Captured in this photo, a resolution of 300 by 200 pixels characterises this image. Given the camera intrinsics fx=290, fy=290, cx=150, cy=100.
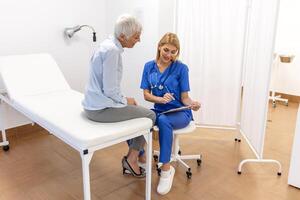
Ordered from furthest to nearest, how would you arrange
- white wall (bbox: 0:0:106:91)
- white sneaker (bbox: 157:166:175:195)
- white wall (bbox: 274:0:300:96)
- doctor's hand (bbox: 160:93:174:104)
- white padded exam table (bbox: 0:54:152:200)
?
1. white wall (bbox: 274:0:300:96)
2. white wall (bbox: 0:0:106:91)
3. doctor's hand (bbox: 160:93:174:104)
4. white sneaker (bbox: 157:166:175:195)
5. white padded exam table (bbox: 0:54:152:200)

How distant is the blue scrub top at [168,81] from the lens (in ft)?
7.31

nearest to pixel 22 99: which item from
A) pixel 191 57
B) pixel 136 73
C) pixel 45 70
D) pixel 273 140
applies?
pixel 45 70

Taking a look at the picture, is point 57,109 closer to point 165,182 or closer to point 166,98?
point 166,98

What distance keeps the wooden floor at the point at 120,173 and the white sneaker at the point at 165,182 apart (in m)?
0.05

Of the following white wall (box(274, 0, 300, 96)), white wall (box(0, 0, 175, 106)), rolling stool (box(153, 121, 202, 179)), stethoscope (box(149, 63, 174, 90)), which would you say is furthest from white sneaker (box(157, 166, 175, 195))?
white wall (box(274, 0, 300, 96))

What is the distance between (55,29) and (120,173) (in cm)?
162

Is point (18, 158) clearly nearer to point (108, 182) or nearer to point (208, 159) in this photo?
point (108, 182)

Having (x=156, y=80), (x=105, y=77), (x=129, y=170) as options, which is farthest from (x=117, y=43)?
(x=129, y=170)

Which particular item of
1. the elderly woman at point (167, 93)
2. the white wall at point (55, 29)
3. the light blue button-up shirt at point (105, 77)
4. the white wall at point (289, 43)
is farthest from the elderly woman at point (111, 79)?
the white wall at point (289, 43)

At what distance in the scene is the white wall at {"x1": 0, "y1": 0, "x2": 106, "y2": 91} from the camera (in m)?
2.68

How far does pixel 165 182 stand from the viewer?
2.11 m

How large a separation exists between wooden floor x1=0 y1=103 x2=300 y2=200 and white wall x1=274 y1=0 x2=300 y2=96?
1.78 metres

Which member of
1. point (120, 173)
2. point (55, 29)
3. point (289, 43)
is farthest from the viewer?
point (289, 43)

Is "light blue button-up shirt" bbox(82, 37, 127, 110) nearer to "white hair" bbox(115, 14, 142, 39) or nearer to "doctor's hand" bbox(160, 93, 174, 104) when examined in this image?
"white hair" bbox(115, 14, 142, 39)
